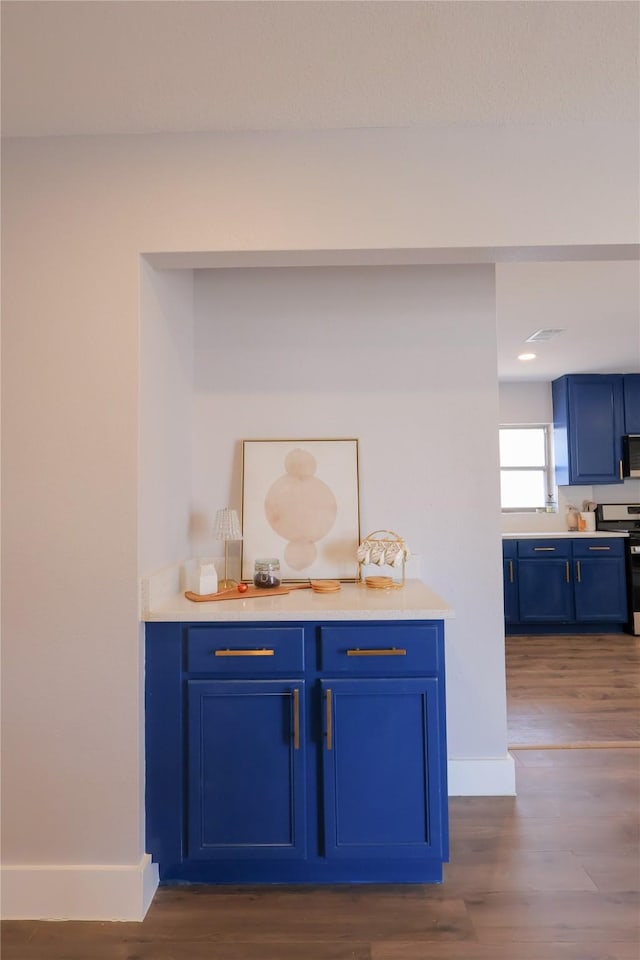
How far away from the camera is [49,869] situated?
1.90 meters

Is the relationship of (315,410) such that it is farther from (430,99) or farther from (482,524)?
(430,99)

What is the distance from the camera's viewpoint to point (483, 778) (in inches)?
103

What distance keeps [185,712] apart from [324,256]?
1.64 m

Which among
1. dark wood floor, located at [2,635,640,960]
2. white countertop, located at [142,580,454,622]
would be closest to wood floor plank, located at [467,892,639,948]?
dark wood floor, located at [2,635,640,960]

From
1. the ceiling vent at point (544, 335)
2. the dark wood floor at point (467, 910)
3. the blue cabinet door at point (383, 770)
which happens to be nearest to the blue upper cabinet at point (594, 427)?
the ceiling vent at point (544, 335)

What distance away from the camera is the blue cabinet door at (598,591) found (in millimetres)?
5539

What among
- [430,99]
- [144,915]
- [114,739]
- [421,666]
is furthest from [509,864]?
[430,99]

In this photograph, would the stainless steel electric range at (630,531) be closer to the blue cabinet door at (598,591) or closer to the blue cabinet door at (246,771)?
the blue cabinet door at (598,591)

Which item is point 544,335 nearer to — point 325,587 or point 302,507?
point 302,507

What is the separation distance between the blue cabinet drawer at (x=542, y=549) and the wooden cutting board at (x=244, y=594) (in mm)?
3715

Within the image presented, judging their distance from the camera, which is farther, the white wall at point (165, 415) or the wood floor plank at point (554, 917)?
the white wall at point (165, 415)

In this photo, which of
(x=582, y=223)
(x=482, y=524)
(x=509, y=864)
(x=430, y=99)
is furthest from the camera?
(x=482, y=524)

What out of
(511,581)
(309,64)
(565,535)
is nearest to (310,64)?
(309,64)

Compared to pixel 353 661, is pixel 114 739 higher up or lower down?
lower down
